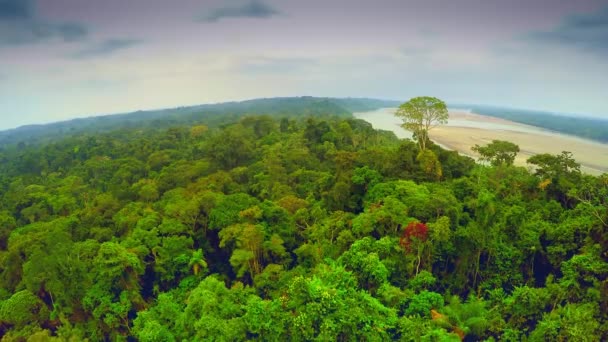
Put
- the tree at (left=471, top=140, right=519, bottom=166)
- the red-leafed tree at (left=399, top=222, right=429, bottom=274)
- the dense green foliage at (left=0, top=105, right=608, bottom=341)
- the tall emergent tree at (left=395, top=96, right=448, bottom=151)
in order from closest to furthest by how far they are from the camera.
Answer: the dense green foliage at (left=0, top=105, right=608, bottom=341) → the red-leafed tree at (left=399, top=222, right=429, bottom=274) → the tree at (left=471, top=140, right=519, bottom=166) → the tall emergent tree at (left=395, top=96, right=448, bottom=151)

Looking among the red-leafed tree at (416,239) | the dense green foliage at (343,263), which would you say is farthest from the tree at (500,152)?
the red-leafed tree at (416,239)

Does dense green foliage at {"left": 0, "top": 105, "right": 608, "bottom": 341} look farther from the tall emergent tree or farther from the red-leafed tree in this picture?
the tall emergent tree

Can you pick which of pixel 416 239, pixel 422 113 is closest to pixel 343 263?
pixel 416 239

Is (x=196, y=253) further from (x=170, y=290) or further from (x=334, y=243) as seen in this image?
(x=334, y=243)

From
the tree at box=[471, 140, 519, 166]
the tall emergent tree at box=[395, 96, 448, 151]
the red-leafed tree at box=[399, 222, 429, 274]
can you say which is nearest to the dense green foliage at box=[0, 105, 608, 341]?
the red-leafed tree at box=[399, 222, 429, 274]

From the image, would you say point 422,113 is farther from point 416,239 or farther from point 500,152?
point 416,239

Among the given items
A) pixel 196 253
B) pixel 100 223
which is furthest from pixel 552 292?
pixel 100 223
